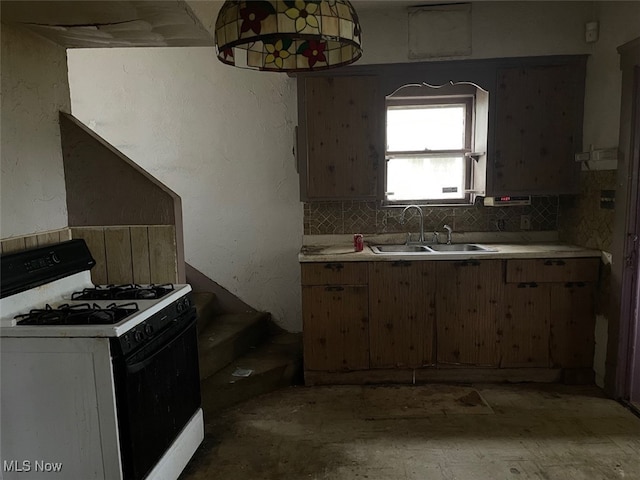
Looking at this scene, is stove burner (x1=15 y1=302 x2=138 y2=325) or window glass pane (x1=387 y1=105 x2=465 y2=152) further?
window glass pane (x1=387 y1=105 x2=465 y2=152)

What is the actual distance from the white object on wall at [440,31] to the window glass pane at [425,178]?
809 millimetres

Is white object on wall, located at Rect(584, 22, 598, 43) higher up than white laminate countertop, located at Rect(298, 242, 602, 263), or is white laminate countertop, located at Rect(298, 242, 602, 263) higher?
white object on wall, located at Rect(584, 22, 598, 43)

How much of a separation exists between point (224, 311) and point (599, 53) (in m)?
3.37

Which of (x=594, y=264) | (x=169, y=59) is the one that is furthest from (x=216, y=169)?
(x=594, y=264)

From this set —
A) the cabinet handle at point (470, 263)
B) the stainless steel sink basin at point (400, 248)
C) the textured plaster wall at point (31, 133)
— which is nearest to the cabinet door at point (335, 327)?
the stainless steel sink basin at point (400, 248)

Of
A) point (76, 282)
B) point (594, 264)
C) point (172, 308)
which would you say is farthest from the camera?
point (594, 264)

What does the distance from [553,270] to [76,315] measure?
2.80m

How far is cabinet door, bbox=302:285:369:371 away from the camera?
2965mm

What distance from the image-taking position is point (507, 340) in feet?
9.81

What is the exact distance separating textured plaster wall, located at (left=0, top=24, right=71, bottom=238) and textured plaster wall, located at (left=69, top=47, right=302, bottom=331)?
123 centimetres

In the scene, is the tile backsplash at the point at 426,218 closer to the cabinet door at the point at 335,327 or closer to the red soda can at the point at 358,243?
the red soda can at the point at 358,243

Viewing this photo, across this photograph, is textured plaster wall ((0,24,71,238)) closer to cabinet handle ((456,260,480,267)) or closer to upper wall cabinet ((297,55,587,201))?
upper wall cabinet ((297,55,587,201))

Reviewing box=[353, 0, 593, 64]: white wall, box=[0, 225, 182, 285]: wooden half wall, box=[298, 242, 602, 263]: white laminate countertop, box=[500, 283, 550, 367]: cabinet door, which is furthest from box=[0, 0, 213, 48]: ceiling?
box=[500, 283, 550, 367]: cabinet door

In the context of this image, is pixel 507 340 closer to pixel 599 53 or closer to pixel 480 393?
pixel 480 393
